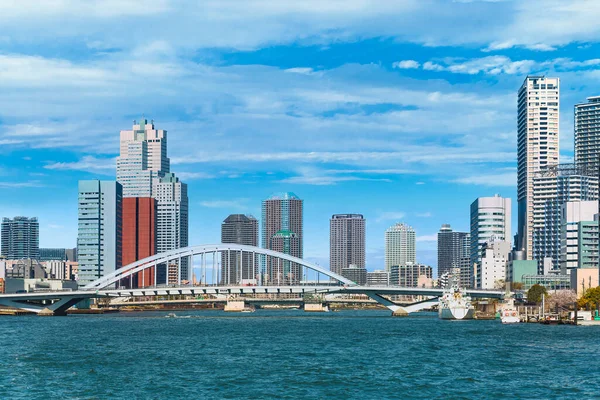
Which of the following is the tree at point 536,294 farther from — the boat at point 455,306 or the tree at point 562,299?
the boat at point 455,306

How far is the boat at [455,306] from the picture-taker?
16575 cm

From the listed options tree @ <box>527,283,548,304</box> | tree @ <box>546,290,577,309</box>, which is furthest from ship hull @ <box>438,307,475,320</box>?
tree @ <box>527,283,548,304</box>

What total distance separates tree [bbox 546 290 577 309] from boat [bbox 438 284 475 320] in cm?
1592

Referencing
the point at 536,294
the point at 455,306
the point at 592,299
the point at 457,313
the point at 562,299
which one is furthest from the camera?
the point at 536,294

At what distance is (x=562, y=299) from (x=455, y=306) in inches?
862

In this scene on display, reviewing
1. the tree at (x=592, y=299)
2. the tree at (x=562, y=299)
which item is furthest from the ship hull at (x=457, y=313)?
the tree at (x=592, y=299)

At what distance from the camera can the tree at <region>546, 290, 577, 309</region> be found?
171125 millimetres

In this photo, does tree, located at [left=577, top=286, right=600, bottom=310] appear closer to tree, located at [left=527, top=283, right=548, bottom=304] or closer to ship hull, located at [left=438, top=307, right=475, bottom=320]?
ship hull, located at [left=438, top=307, right=475, bottom=320]

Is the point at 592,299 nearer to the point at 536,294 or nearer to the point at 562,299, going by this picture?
the point at 562,299

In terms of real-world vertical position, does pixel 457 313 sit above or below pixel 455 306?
below

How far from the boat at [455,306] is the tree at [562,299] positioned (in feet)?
52.2

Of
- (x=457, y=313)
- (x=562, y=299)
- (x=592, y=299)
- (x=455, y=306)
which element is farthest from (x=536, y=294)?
(x=592, y=299)

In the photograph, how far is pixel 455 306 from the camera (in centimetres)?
16538

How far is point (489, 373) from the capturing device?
211 feet
